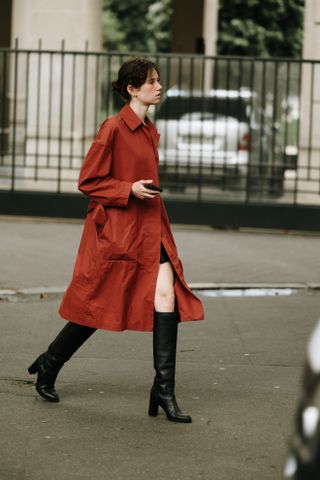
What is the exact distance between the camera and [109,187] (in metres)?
6.36

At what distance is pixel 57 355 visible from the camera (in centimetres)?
661

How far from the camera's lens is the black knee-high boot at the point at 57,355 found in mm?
6551

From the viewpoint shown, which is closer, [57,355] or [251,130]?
[57,355]

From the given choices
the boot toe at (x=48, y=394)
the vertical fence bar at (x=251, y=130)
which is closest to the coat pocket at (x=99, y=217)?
the boot toe at (x=48, y=394)

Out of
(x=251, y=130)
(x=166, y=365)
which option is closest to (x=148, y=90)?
(x=166, y=365)

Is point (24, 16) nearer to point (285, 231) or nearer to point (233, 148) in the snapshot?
point (233, 148)

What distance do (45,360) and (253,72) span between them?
8883mm

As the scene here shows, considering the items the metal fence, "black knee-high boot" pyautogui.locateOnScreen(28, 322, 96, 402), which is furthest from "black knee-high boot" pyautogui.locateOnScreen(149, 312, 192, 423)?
the metal fence

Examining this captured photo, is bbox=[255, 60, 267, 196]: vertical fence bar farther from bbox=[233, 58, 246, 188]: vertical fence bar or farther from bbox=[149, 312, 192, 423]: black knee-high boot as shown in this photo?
bbox=[149, 312, 192, 423]: black knee-high boot

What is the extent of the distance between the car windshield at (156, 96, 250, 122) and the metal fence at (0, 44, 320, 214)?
0.04 ft

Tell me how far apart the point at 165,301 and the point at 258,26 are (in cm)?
4181

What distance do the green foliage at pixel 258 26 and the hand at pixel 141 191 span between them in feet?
132

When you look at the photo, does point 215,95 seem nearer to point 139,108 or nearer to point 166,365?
point 139,108

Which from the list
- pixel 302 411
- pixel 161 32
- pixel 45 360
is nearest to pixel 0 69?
pixel 45 360
